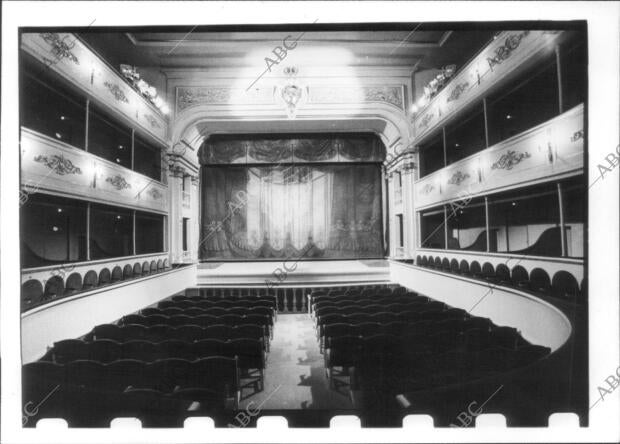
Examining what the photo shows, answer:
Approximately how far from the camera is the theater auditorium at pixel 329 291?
228cm

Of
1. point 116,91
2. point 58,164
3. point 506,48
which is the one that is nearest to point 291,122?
point 116,91

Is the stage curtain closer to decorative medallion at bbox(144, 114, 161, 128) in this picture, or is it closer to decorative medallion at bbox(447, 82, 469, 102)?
decorative medallion at bbox(144, 114, 161, 128)

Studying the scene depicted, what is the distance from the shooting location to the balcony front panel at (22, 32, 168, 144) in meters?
2.29

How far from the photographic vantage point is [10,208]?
221 centimetres

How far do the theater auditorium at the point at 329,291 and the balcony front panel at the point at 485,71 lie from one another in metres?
0.02

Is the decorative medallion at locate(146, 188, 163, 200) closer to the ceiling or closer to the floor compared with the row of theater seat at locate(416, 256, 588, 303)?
closer to the ceiling

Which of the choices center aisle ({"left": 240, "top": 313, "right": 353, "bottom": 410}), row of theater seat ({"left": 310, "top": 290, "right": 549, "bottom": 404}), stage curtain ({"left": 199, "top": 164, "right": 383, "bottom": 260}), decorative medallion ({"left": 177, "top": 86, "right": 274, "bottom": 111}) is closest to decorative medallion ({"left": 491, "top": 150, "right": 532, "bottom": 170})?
row of theater seat ({"left": 310, "top": 290, "right": 549, "bottom": 404})

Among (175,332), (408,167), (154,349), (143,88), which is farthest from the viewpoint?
(408,167)

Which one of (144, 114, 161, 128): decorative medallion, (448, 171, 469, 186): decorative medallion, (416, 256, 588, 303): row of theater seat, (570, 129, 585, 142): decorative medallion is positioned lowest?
(416, 256, 588, 303): row of theater seat

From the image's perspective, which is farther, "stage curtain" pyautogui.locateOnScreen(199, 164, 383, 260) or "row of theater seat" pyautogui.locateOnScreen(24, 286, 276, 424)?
"stage curtain" pyautogui.locateOnScreen(199, 164, 383, 260)

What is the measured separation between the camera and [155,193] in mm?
3736

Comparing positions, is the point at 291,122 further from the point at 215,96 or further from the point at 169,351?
the point at 169,351

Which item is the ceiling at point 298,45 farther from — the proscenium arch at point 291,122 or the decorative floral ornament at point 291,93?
the proscenium arch at point 291,122

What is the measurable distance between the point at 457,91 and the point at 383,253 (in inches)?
82.5
